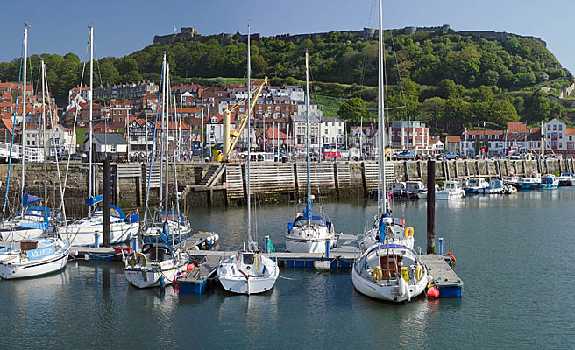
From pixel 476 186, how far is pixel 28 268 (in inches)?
2123

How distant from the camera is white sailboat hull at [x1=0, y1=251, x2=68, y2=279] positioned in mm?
27016

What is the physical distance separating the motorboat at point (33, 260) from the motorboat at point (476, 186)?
5096 centimetres

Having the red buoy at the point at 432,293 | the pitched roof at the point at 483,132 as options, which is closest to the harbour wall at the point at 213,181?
the red buoy at the point at 432,293

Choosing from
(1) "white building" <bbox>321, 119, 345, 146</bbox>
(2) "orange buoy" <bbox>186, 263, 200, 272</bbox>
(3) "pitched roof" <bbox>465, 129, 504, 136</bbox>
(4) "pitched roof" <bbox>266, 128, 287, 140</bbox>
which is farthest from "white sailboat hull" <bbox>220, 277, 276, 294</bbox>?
(3) "pitched roof" <bbox>465, 129, 504, 136</bbox>

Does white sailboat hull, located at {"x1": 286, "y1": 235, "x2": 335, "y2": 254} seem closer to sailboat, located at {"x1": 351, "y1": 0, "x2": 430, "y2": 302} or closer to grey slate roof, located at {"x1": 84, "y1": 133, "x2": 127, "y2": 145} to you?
sailboat, located at {"x1": 351, "y1": 0, "x2": 430, "y2": 302}

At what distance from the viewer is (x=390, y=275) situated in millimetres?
23719

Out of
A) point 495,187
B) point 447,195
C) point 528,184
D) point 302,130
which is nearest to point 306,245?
point 447,195

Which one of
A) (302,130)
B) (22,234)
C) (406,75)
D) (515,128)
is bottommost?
(22,234)

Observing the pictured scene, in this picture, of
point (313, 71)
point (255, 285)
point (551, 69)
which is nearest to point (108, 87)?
point (313, 71)

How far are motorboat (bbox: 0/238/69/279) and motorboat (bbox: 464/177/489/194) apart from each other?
51.0 meters

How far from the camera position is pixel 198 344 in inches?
797

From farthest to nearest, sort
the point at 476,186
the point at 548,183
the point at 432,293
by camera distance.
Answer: the point at 548,183, the point at 476,186, the point at 432,293

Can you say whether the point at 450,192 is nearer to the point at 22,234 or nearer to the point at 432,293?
the point at 22,234

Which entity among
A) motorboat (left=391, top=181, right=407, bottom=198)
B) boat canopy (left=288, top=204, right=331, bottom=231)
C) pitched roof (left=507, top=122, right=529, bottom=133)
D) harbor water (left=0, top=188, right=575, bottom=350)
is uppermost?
pitched roof (left=507, top=122, right=529, bottom=133)
